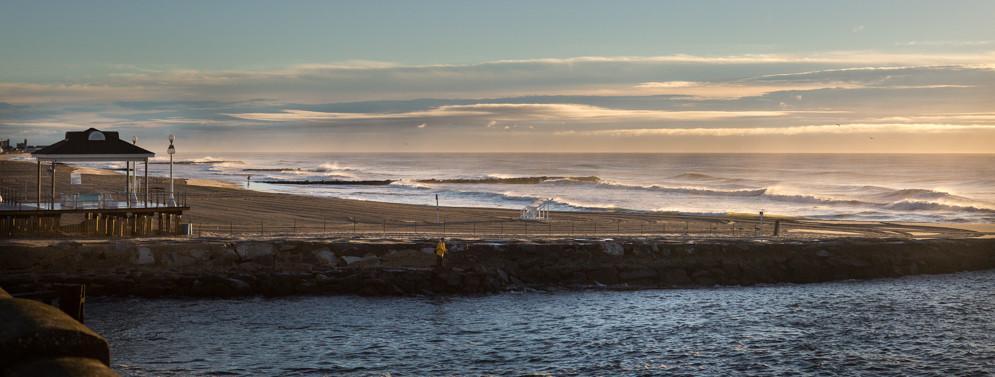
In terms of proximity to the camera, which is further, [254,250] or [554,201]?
[554,201]

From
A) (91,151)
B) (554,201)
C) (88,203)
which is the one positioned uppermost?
(91,151)

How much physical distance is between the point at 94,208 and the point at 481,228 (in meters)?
16.9

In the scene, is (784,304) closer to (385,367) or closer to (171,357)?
(385,367)

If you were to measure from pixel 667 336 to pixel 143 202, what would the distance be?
823 inches

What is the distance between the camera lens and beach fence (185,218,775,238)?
36.1m

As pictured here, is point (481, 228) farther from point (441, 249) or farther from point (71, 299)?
point (71, 299)

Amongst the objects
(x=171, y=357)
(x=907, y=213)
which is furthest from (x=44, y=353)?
(x=907, y=213)

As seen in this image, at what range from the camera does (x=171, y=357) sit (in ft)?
65.8

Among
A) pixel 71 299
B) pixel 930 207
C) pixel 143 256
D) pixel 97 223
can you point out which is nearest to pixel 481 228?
pixel 97 223

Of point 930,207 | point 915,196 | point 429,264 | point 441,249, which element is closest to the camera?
point 441,249

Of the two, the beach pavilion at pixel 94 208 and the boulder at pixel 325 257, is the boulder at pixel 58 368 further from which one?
the beach pavilion at pixel 94 208

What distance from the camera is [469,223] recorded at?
45094 mm

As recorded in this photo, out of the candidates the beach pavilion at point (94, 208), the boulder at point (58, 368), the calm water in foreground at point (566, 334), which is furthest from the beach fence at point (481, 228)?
the boulder at point (58, 368)

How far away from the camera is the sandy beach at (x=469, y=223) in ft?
130
